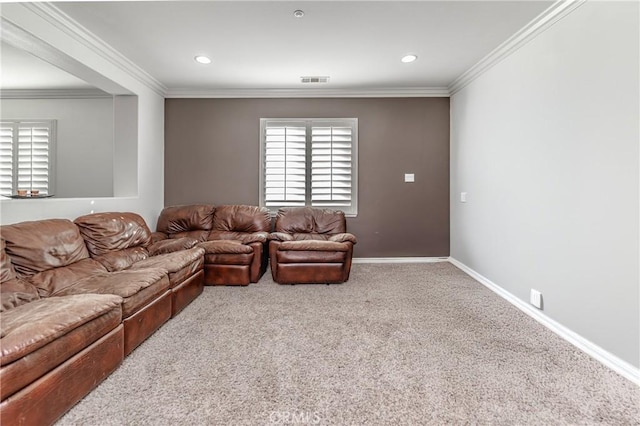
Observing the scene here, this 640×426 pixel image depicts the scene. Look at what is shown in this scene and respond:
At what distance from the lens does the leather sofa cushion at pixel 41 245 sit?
6.75 feet

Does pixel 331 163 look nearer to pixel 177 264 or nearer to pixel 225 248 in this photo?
pixel 225 248

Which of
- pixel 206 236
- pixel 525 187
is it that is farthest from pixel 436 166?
pixel 206 236

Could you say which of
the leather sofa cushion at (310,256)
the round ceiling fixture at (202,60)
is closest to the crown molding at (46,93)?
the round ceiling fixture at (202,60)

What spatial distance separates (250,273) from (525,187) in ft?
10.2

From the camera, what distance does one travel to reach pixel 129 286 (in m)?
2.08

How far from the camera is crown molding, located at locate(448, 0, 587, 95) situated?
2346mm

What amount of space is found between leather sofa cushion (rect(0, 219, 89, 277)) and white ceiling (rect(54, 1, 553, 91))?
1.88m

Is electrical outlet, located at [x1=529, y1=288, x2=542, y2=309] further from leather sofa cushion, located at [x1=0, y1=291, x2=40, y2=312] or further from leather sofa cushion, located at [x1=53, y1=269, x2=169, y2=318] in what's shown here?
leather sofa cushion, located at [x1=0, y1=291, x2=40, y2=312]

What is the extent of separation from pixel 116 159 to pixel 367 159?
356 cm

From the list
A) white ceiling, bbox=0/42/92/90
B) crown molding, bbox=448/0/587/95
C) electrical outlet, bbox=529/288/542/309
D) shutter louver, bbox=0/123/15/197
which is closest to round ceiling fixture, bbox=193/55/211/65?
white ceiling, bbox=0/42/92/90

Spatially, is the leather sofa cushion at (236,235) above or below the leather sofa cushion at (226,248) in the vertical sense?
above

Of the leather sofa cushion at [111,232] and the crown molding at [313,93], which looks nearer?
the leather sofa cushion at [111,232]

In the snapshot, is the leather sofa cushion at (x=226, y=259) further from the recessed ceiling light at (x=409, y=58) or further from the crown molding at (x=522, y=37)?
the crown molding at (x=522, y=37)

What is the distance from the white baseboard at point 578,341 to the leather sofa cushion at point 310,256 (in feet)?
5.95
